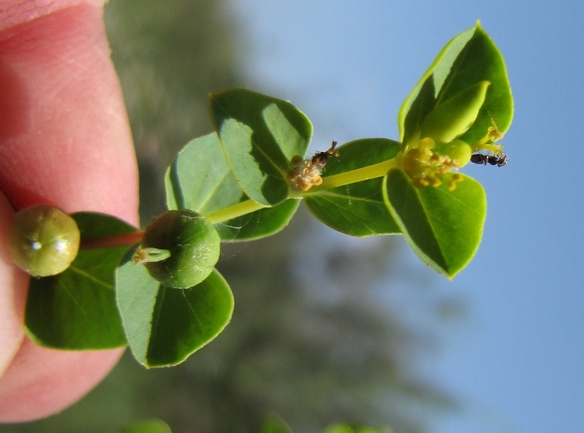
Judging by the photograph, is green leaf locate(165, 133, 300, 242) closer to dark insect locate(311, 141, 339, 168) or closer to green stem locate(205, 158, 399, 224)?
green stem locate(205, 158, 399, 224)

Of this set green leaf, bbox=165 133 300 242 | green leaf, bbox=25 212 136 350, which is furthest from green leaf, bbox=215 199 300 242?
green leaf, bbox=25 212 136 350

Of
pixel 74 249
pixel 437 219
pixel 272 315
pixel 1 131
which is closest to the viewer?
pixel 437 219

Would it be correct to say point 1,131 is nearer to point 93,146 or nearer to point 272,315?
point 93,146

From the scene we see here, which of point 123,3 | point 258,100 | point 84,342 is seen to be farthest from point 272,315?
point 258,100

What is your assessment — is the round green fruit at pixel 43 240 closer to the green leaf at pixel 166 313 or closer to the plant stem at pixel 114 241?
the plant stem at pixel 114 241

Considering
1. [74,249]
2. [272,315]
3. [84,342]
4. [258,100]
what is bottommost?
[272,315]

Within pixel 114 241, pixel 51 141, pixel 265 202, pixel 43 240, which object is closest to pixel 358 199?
pixel 265 202
